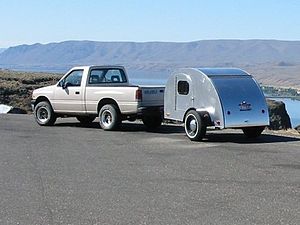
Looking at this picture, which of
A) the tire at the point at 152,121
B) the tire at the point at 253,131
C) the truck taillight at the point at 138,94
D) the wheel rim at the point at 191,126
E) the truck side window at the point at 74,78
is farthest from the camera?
the truck side window at the point at 74,78

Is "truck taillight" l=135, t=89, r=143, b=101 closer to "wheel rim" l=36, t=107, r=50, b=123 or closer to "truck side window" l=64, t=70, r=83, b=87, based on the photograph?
"truck side window" l=64, t=70, r=83, b=87

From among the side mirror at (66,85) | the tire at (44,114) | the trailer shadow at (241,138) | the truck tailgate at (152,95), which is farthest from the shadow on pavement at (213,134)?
the side mirror at (66,85)

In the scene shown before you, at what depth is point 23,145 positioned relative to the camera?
14.1 metres

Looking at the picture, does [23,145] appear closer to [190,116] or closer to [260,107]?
[190,116]

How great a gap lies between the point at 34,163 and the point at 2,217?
406 cm

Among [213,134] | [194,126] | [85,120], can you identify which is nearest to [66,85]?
[85,120]

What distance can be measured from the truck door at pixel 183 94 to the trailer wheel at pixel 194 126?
32 cm

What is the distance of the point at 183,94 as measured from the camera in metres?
15.4

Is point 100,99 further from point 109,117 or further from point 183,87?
point 183,87

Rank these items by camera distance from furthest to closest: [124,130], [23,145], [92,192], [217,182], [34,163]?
[124,130]
[23,145]
[34,163]
[217,182]
[92,192]

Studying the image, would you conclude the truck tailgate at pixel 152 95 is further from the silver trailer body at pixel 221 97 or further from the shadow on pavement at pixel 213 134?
the silver trailer body at pixel 221 97

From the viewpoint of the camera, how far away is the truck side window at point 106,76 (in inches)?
702

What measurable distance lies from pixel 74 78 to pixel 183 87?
401 centimetres

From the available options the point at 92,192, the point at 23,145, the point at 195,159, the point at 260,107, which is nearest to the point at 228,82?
the point at 260,107
